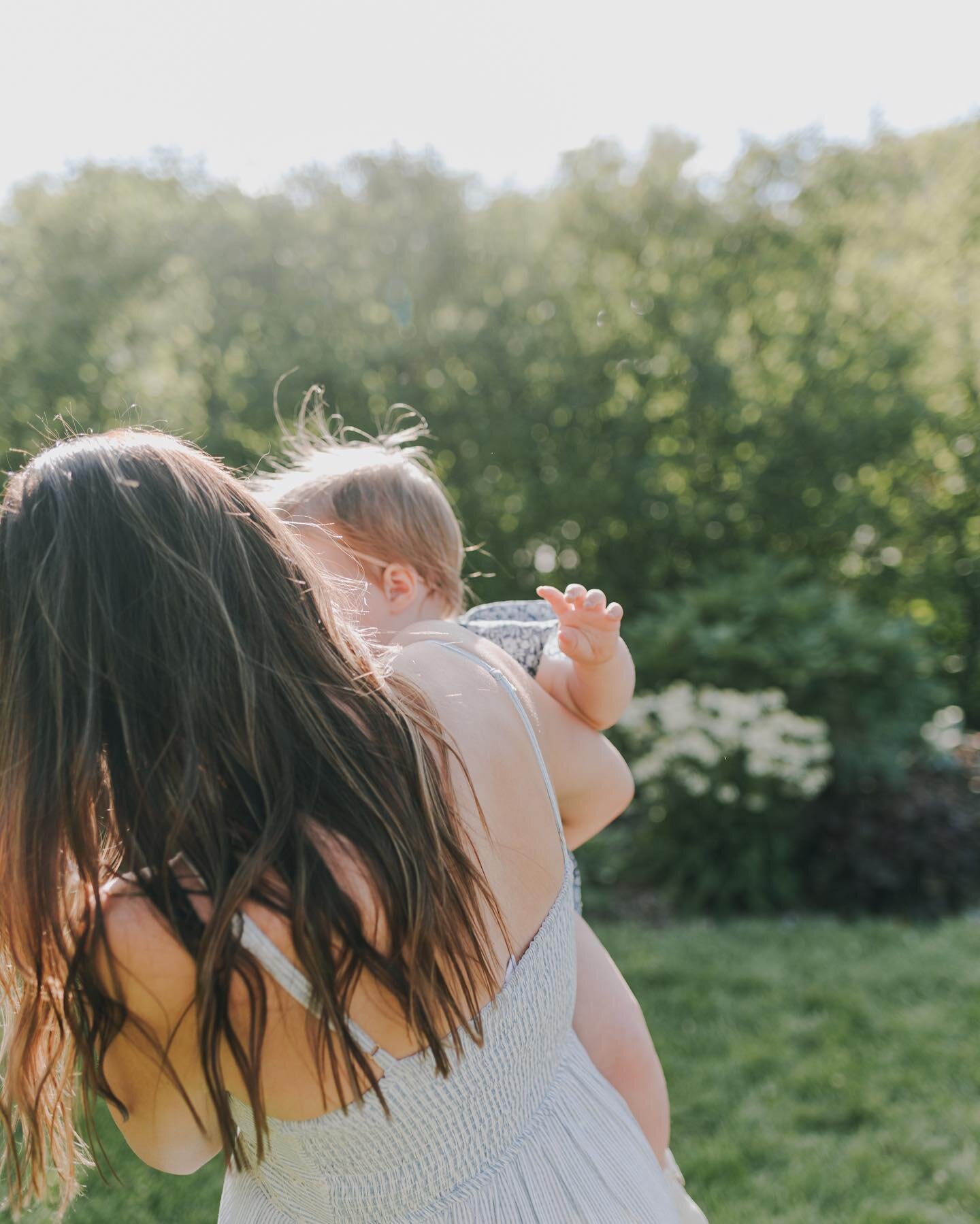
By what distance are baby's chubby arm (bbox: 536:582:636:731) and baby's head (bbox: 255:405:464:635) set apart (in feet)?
1.02

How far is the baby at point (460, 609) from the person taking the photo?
1386 millimetres

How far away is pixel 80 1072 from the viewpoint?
961mm

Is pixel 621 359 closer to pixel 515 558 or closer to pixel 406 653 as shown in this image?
pixel 515 558

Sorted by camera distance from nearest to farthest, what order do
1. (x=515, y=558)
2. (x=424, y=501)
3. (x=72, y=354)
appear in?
(x=424, y=501) < (x=515, y=558) < (x=72, y=354)

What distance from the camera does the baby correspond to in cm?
139

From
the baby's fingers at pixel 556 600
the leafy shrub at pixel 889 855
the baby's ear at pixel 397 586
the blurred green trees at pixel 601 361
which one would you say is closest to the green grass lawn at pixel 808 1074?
the leafy shrub at pixel 889 855

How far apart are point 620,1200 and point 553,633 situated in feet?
2.53

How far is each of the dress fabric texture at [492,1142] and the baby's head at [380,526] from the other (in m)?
0.49

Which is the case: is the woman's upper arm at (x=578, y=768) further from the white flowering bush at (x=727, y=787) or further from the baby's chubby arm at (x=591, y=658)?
the white flowering bush at (x=727, y=787)

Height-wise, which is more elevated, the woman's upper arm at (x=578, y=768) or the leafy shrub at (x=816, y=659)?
the woman's upper arm at (x=578, y=768)

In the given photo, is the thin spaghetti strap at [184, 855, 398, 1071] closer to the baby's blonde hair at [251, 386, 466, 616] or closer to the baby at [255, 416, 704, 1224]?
the baby at [255, 416, 704, 1224]

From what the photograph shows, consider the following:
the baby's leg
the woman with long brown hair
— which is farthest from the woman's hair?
the baby's leg

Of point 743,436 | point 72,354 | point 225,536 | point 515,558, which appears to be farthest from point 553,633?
point 72,354

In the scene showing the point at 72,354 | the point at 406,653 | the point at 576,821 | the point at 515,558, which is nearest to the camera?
the point at 406,653
